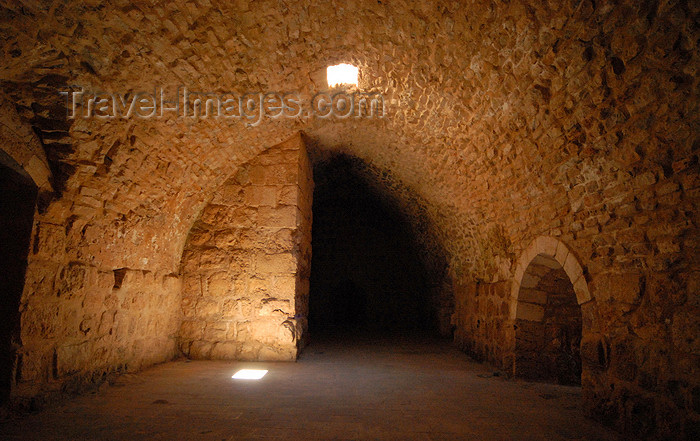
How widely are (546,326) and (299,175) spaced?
3485mm

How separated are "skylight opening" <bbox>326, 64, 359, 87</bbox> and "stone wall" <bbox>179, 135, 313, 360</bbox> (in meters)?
1.32

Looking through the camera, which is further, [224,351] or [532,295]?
[224,351]

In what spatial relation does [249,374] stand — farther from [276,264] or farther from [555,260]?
[555,260]

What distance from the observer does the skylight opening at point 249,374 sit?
3.99 m

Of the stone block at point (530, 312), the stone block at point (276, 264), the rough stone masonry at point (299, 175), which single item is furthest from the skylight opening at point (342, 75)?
the stone block at point (530, 312)

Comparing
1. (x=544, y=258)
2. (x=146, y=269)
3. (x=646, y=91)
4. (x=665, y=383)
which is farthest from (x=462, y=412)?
(x=146, y=269)

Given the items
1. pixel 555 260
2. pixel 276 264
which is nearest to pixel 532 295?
pixel 555 260

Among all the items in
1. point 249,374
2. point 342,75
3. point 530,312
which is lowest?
point 249,374

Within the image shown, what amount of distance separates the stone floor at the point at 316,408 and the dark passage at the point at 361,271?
188 inches

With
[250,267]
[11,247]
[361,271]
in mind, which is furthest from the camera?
[361,271]

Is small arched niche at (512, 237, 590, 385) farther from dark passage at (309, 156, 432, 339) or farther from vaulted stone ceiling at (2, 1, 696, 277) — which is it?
dark passage at (309, 156, 432, 339)

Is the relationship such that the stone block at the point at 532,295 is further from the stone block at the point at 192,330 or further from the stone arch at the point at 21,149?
the stone arch at the point at 21,149

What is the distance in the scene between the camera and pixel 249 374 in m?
4.14

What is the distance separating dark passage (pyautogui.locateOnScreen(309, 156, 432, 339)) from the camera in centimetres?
918
